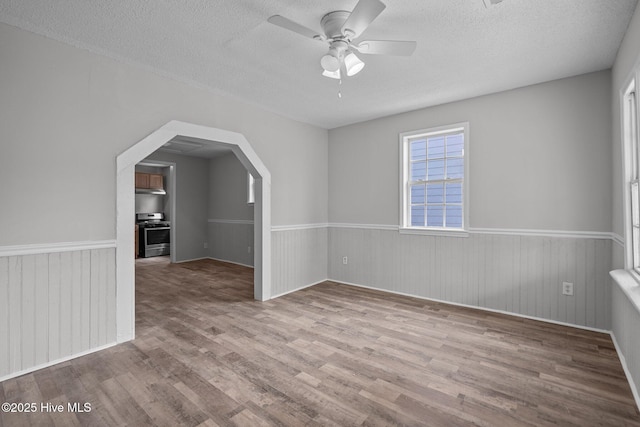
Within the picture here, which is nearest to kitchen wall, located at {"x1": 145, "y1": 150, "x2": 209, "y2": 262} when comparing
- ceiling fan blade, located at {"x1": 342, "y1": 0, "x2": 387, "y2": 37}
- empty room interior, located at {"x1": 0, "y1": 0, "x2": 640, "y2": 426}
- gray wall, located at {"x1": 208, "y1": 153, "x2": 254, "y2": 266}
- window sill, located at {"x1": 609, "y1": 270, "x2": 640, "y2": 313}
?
gray wall, located at {"x1": 208, "y1": 153, "x2": 254, "y2": 266}

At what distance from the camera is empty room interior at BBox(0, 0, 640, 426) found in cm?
197

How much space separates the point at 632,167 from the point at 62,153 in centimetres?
455

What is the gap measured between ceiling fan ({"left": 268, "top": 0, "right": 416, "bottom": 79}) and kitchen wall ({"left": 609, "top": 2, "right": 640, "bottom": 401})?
5.20 ft

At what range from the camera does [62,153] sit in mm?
2400

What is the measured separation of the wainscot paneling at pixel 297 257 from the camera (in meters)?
4.20

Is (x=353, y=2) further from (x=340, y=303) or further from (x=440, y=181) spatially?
(x=340, y=303)

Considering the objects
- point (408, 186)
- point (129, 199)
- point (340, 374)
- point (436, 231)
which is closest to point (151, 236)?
point (129, 199)

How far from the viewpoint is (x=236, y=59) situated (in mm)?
2715

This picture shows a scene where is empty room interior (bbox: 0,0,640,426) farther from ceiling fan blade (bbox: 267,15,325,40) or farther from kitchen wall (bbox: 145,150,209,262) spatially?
kitchen wall (bbox: 145,150,209,262)

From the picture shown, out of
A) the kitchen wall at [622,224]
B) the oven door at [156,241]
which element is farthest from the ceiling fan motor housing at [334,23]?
the oven door at [156,241]

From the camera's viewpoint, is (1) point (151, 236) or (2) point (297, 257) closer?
(2) point (297, 257)

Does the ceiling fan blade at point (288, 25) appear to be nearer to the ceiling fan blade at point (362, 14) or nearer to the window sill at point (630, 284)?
the ceiling fan blade at point (362, 14)

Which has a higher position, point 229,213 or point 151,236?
point 229,213

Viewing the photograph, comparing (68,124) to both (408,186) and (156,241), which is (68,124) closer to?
(408,186)
